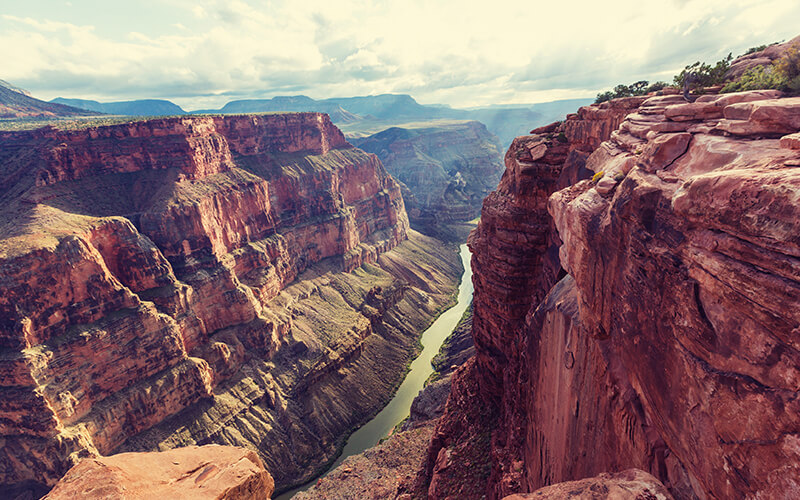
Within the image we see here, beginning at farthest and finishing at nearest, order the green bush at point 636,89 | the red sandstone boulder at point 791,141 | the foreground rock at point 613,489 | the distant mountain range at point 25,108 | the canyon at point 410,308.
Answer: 1. the distant mountain range at point 25,108
2. the green bush at point 636,89
3. the foreground rock at point 613,489
4. the canyon at point 410,308
5. the red sandstone boulder at point 791,141

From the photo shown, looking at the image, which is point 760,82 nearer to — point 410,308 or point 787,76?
point 787,76

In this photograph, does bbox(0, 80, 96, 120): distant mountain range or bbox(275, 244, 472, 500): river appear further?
bbox(0, 80, 96, 120): distant mountain range

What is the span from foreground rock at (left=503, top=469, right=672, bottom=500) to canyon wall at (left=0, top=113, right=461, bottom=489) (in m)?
51.7

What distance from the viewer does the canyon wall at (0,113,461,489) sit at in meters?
42.7

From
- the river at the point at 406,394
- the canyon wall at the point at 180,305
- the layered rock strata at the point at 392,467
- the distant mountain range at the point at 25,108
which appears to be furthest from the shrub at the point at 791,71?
the distant mountain range at the point at 25,108

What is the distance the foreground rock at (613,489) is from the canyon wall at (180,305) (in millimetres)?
51722

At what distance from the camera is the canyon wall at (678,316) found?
23.5 ft

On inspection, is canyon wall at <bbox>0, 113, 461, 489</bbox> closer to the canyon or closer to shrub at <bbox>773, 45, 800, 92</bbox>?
the canyon

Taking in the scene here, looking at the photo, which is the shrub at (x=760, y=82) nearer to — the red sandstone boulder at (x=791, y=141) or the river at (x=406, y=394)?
the red sandstone boulder at (x=791, y=141)

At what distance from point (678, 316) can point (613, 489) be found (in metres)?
5.33

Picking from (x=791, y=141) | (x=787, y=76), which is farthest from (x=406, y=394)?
(x=791, y=141)

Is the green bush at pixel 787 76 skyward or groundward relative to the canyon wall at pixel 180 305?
skyward

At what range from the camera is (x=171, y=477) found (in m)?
17.0

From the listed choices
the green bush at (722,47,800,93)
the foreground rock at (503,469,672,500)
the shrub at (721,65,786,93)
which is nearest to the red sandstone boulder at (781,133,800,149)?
the green bush at (722,47,800,93)
